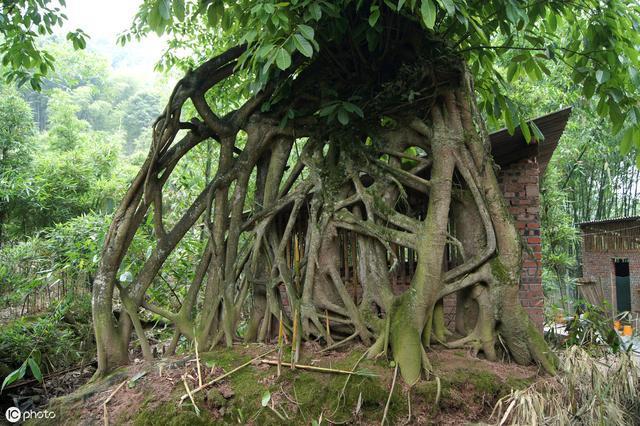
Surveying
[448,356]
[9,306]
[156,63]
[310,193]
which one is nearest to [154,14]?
[310,193]

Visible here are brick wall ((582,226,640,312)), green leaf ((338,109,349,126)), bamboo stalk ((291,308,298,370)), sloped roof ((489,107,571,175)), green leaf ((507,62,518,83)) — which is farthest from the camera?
brick wall ((582,226,640,312))

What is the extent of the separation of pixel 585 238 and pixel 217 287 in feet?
49.3

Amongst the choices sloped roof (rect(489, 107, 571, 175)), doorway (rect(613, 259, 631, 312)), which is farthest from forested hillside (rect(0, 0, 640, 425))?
doorway (rect(613, 259, 631, 312))

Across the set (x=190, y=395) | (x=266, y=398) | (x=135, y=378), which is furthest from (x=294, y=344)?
(x=135, y=378)

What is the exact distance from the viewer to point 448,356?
4.00 metres

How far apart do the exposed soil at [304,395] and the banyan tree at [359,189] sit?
0.20 meters

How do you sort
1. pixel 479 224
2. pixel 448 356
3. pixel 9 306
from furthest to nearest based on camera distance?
pixel 9 306
pixel 479 224
pixel 448 356

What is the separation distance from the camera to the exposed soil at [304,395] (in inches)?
138

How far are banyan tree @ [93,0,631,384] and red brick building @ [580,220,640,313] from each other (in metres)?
11.5

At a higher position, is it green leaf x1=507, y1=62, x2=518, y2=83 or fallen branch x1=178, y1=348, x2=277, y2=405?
green leaf x1=507, y1=62, x2=518, y2=83

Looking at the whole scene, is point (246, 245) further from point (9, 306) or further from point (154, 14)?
point (9, 306)

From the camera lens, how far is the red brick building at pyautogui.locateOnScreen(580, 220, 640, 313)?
14453 mm

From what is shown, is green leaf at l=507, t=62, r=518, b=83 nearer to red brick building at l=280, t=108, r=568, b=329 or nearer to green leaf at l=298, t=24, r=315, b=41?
red brick building at l=280, t=108, r=568, b=329

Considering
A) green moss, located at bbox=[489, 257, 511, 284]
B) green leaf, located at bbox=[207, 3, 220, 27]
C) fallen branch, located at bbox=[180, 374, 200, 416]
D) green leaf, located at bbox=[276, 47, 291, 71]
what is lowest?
fallen branch, located at bbox=[180, 374, 200, 416]
